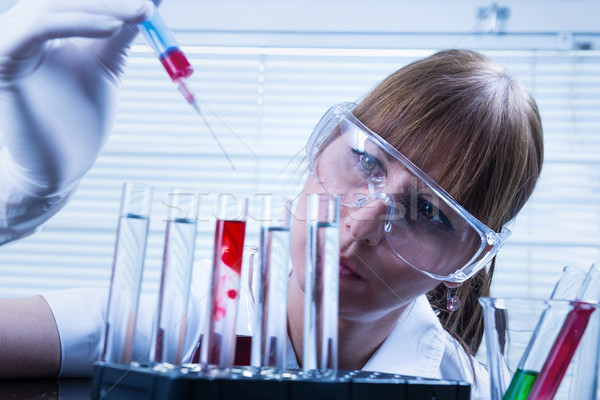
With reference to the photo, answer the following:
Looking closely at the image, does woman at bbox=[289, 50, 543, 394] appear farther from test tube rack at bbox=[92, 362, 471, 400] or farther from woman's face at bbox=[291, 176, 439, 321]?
test tube rack at bbox=[92, 362, 471, 400]

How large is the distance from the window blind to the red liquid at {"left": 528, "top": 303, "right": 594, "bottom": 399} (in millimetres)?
2209

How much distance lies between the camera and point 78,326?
84 cm

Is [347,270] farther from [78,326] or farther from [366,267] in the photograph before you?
[78,326]

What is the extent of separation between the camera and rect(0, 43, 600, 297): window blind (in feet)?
8.72

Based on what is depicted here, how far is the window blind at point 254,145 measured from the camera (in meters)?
2.66

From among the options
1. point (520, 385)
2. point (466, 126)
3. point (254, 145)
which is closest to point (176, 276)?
point (520, 385)

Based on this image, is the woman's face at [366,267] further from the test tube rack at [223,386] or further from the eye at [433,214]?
the test tube rack at [223,386]

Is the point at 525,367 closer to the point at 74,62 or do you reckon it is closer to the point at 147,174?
the point at 74,62

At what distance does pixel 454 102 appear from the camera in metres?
0.93

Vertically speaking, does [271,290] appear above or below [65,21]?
below

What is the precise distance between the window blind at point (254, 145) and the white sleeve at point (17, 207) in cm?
177

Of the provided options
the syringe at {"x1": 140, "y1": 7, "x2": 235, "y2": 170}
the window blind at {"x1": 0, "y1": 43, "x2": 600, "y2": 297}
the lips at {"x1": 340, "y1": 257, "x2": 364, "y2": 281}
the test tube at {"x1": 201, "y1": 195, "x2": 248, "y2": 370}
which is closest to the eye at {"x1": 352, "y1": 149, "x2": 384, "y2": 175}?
the lips at {"x1": 340, "y1": 257, "x2": 364, "y2": 281}

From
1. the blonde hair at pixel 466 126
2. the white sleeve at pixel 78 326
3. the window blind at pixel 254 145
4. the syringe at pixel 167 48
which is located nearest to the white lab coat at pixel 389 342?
the white sleeve at pixel 78 326

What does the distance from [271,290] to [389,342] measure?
0.58m
